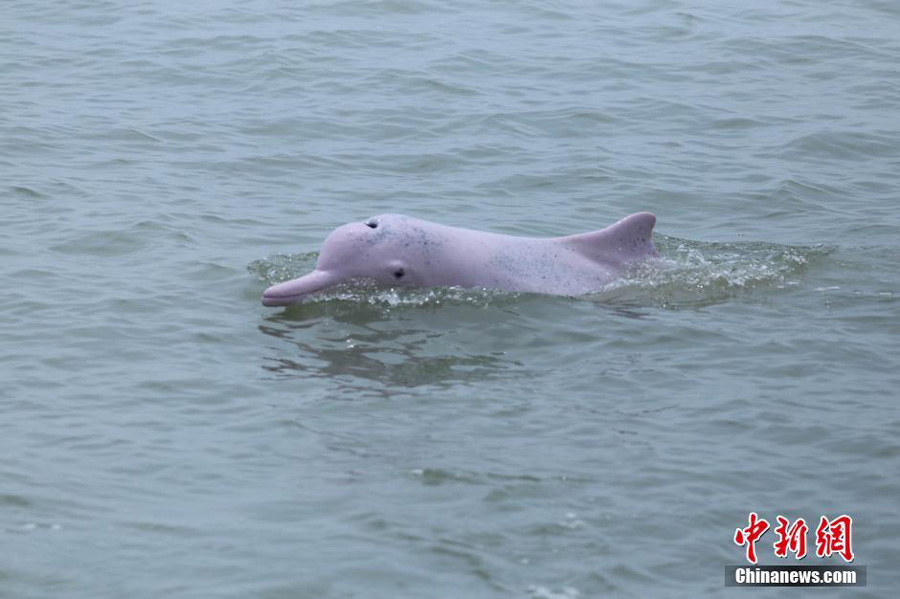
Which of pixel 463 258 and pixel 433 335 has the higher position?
pixel 463 258

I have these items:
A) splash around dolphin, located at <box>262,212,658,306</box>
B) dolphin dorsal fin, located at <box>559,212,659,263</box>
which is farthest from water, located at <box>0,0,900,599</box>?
dolphin dorsal fin, located at <box>559,212,659,263</box>

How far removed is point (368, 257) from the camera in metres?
13.7

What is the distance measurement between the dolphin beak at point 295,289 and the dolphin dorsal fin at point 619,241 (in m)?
2.43

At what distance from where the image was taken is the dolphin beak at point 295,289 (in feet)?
43.8

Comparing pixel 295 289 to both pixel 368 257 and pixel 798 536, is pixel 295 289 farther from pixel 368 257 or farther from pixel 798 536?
pixel 798 536

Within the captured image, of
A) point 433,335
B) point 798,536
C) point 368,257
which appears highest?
point 368,257

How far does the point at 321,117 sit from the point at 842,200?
25.5 ft

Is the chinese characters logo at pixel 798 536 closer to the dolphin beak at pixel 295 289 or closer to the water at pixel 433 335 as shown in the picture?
the water at pixel 433 335

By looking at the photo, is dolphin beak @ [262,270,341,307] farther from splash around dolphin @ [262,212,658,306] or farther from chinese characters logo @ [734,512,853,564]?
chinese characters logo @ [734,512,853,564]

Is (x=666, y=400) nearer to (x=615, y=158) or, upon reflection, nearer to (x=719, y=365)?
(x=719, y=365)

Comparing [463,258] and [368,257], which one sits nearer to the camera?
[368,257]

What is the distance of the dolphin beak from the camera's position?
1335 centimetres

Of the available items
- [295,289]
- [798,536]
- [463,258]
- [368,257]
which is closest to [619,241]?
[463,258]

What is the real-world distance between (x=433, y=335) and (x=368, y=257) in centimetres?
113
